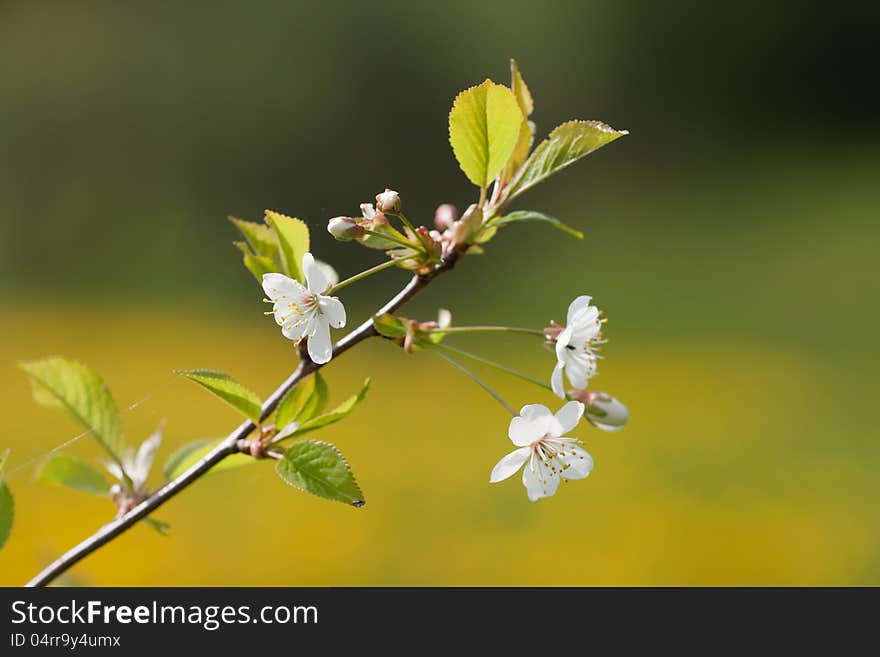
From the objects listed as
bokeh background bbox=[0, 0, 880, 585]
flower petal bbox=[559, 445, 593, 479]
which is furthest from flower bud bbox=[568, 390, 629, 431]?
bokeh background bbox=[0, 0, 880, 585]

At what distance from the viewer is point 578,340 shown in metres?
0.53

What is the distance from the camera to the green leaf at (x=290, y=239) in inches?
19.7

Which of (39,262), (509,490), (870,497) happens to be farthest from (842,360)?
(39,262)

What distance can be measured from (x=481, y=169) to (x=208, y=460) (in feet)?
0.68

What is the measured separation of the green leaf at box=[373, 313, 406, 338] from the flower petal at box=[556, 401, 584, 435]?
0.34 feet

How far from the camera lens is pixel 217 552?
2.15 m

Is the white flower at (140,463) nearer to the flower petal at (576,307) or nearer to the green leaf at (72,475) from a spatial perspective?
the green leaf at (72,475)

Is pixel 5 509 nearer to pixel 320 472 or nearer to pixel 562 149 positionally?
pixel 320 472

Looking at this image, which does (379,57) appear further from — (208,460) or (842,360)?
(208,460)

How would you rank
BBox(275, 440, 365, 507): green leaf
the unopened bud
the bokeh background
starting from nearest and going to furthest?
1. BBox(275, 440, 365, 507): green leaf
2. the unopened bud
3. the bokeh background

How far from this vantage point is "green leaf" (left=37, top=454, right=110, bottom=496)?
556 mm

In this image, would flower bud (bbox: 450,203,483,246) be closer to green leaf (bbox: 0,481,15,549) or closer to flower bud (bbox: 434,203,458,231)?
flower bud (bbox: 434,203,458,231)

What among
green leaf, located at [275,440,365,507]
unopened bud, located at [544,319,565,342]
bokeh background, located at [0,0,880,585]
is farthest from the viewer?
bokeh background, located at [0,0,880,585]

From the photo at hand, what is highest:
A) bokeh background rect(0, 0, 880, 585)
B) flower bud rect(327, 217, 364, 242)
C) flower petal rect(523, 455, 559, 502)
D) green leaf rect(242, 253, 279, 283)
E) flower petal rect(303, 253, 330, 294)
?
bokeh background rect(0, 0, 880, 585)
